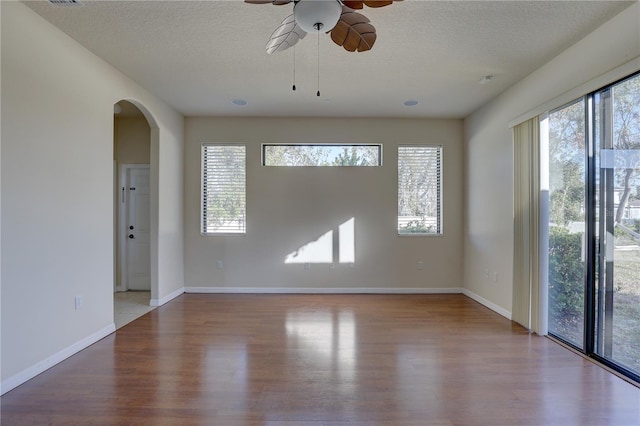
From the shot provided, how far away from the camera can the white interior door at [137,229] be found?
520 centimetres

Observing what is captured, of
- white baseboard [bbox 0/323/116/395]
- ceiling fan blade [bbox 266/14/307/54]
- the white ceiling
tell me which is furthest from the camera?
the white ceiling

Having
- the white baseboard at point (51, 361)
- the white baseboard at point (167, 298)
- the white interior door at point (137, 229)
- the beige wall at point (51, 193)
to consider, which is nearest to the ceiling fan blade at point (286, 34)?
the beige wall at point (51, 193)

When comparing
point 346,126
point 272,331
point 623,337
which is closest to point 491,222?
point 623,337

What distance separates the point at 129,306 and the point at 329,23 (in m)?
4.42

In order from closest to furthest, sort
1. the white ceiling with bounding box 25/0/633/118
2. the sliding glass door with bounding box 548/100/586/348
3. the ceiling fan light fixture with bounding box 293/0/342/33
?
the ceiling fan light fixture with bounding box 293/0/342/33, the white ceiling with bounding box 25/0/633/118, the sliding glass door with bounding box 548/100/586/348

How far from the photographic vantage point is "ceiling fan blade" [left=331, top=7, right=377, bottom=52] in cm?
184

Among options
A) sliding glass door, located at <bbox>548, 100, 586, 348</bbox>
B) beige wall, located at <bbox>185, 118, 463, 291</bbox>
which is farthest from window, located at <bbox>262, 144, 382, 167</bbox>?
sliding glass door, located at <bbox>548, 100, 586, 348</bbox>

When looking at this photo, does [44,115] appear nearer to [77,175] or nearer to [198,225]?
[77,175]

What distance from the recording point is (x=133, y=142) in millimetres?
5160

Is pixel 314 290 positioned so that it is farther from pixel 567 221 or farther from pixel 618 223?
pixel 618 223

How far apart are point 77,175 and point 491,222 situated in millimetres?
4862

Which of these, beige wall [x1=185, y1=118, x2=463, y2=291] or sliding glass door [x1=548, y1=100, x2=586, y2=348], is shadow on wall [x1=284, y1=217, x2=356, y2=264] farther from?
sliding glass door [x1=548, y1=100, x2=586, y2=348]

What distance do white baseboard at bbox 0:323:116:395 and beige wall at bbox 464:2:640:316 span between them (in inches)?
183

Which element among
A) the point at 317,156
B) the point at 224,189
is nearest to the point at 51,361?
the point at 224,189
